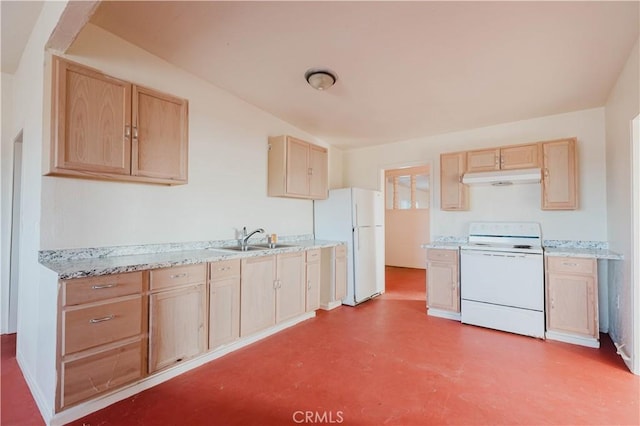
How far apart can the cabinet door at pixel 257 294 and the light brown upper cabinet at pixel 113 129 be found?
1.00 metres

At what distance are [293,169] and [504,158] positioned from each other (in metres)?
2.52

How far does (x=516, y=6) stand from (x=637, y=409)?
264 centimetres

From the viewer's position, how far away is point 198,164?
2.92m

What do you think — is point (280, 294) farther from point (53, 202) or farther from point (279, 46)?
point (279, 46)

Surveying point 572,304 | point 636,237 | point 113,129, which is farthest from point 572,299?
point 113,129

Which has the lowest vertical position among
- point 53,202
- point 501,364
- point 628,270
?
point 501,364

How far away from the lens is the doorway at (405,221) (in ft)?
22.9

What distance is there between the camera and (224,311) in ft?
8.38

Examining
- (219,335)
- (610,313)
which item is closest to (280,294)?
(219,335)

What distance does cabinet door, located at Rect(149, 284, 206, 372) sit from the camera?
208cm

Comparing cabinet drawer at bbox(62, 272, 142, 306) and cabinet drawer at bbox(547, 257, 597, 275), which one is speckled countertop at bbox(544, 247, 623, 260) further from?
cabinet drawer at bbox(62, 272, 142, 306)

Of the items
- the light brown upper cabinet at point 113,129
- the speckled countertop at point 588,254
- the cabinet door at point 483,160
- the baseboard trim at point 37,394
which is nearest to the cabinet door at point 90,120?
the light brown upper cabinet at point 113,129

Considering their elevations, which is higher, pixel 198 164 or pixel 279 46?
pixel 279 46

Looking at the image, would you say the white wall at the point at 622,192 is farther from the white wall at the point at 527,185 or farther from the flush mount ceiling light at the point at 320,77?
the flush mount ceiling light at the point at 320,77
